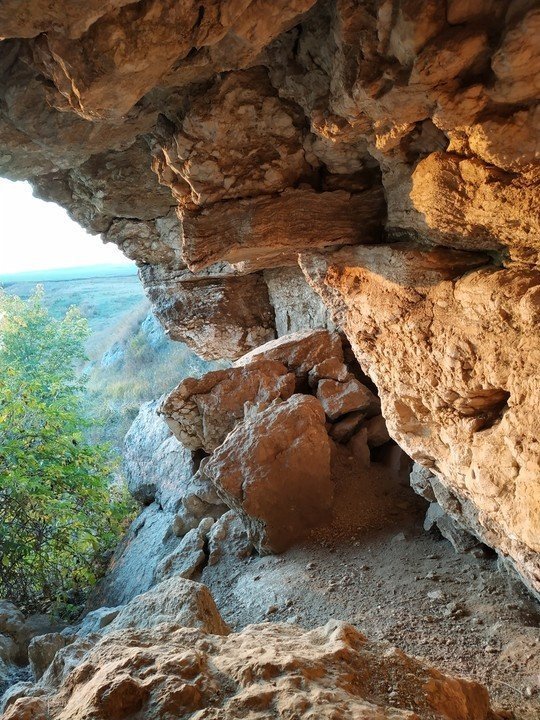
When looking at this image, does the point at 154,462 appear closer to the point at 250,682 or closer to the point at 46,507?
the point at 46,507

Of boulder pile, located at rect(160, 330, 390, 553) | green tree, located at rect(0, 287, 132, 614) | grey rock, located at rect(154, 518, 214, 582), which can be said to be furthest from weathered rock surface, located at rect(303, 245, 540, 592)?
green tree, located at rect(0, 287, 132, 614)

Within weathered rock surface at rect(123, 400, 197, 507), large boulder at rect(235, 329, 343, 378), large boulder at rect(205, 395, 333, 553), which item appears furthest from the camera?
weathered rock surface at rect(123, 400, 197, 507)

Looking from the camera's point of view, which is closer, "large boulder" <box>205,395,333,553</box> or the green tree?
"large boulder" <box>205,395,333,553</box>

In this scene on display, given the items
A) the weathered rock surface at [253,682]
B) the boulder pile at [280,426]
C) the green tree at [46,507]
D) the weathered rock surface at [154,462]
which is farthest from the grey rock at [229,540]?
the weathered rock surface at [253,682]

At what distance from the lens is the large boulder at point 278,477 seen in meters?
6.25

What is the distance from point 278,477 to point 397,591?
6.39 feet

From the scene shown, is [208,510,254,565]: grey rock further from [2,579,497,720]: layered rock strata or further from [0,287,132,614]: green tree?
[2,579,497,720]: layered rock strata

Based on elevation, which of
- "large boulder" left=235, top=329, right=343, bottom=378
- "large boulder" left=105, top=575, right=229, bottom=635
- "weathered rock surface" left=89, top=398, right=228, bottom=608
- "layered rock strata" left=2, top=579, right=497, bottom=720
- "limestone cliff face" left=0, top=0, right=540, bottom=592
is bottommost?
"weathered rock surface" left=89, top=398, right=228, bottom=608

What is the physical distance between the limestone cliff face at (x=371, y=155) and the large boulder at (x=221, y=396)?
111 inches

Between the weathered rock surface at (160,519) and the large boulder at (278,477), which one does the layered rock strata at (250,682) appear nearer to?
the large boulder at (278,477)

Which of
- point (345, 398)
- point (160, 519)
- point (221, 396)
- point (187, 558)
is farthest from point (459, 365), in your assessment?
point (160, 519)

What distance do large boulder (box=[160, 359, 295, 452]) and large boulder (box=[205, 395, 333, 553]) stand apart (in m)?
0.98

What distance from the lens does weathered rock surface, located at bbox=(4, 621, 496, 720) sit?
2.30m

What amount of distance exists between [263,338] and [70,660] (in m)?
7.05
